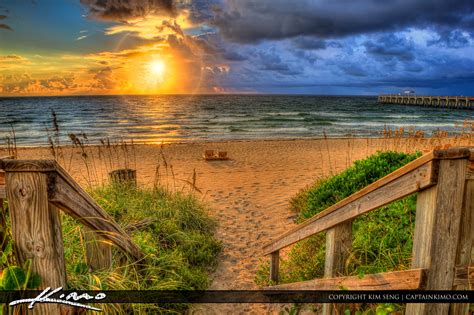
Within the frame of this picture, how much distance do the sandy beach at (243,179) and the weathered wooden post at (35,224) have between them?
291 centimetres

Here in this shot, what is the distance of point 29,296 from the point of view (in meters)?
1.77

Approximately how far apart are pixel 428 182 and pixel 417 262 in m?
0.49

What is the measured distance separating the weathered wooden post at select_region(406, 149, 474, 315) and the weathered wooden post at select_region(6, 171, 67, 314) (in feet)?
6.55

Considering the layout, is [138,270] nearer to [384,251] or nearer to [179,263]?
[179,263]

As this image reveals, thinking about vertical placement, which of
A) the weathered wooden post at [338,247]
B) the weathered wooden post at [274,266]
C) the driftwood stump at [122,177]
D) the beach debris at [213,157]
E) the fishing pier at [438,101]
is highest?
the fishing pier at [438,101]

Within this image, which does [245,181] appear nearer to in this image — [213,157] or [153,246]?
[213,157]

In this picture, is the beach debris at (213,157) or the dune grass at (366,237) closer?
the dune grass at (366,237)

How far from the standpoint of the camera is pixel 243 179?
11.8 m

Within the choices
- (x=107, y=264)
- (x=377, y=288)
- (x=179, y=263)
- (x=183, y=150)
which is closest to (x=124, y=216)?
(x=179, y=263)

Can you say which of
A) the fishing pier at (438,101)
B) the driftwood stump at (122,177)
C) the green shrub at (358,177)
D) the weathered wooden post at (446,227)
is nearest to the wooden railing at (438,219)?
the weathered wooden post at (446,227)

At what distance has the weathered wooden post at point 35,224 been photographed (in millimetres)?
1687

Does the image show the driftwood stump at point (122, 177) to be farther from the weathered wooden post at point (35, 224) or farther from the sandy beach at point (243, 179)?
the weathered wooden post at point (35, 224)

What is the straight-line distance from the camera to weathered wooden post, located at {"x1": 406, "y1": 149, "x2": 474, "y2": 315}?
1661 millimetres

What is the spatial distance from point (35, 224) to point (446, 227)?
7.07 ft
